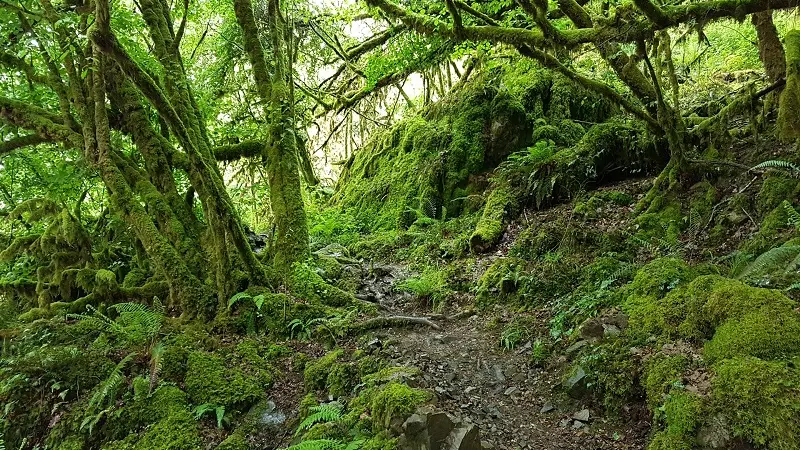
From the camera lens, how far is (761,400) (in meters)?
2.98

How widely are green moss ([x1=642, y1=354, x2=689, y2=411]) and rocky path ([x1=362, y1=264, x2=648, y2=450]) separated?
24 centimetres

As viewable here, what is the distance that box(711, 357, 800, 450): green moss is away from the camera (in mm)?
2822

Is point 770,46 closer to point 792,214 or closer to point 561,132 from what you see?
point 561,132

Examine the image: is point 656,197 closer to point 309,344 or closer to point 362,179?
point 309,344

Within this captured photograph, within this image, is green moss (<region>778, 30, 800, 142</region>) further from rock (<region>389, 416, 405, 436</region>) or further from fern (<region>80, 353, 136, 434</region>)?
fern (<region>80, 353, 136, 434</region>)

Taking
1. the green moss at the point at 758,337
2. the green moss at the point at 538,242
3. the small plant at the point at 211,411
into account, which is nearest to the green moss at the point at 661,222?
the green moss at the point at 538,242

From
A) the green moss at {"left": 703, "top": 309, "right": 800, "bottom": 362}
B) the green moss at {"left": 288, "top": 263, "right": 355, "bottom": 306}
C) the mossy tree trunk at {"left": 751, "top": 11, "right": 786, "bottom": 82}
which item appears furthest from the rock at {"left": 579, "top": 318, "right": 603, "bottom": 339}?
the mossy tree trunk at {"left": 751, "top": 11, "right": 786, "bottom": 82}

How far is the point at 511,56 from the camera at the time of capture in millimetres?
10055

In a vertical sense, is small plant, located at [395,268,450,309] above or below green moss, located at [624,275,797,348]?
above

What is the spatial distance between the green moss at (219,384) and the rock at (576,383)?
3041 millimetres

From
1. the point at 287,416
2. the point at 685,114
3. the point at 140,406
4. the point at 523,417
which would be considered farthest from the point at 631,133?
the point at 140,406

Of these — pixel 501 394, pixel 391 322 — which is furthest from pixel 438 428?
pixel 391 322

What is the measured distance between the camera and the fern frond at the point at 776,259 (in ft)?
13.5

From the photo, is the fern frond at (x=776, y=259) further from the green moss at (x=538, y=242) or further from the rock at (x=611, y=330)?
the green moss at (x=538, y=242)
